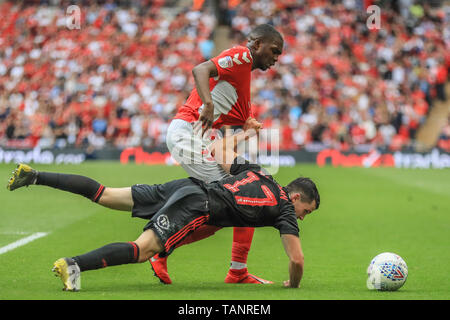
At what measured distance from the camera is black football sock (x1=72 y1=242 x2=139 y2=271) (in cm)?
547

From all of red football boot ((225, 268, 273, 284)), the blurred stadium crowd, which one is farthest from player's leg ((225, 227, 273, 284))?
the blurred stadium crowd

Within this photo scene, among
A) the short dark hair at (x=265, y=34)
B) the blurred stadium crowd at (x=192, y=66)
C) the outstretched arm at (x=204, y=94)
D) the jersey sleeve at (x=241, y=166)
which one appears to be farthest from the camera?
the blurred stadium crowd at (x=192, y=66)

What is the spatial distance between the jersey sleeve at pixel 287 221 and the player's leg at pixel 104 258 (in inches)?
39.4

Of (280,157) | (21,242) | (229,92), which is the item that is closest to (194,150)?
(229,92)

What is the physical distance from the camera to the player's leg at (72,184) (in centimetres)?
617

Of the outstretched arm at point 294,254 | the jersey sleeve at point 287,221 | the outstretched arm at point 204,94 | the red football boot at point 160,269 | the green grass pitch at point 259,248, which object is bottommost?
the green grass pitch at point 259,248

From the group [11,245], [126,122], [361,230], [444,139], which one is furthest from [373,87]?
[11,245]

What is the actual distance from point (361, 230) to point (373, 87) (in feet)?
57.9

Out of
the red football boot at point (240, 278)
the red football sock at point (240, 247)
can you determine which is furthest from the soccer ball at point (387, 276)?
the red football sock at point (240, 247)

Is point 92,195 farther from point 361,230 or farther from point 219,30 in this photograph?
point 219,30

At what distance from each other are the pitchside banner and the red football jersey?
17.9 metres

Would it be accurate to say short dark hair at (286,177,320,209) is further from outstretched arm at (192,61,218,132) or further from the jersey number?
outstretched arm at (192,61,218,132)

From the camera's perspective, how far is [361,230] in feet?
35.0

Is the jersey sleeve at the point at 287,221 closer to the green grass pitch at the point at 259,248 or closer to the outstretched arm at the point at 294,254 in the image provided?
the outstretched arm at the point at 294,254
